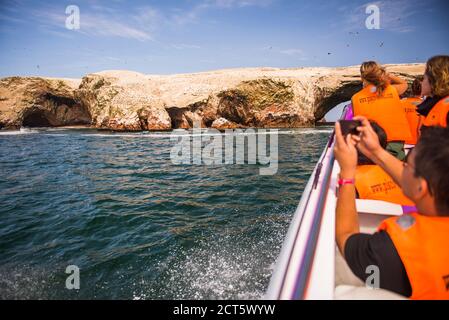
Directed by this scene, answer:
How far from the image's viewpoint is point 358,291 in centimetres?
203

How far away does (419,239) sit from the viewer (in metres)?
1.64

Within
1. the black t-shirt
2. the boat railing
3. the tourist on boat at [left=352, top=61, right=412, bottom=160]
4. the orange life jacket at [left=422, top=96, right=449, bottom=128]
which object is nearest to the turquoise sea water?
the boat railing

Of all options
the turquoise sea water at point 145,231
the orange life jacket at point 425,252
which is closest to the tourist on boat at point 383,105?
the turquoise sea water at point 145,231

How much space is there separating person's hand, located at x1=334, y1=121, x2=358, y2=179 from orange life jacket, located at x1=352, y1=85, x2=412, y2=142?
258 centimetres

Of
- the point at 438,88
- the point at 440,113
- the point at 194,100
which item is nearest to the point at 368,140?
the point at 440,113

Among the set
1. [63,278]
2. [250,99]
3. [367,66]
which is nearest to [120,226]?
[63,278]

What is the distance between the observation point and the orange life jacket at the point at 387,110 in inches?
167

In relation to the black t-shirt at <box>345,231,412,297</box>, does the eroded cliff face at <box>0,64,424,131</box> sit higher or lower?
higher

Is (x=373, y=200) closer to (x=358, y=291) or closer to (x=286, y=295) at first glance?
(x=358, y=291)

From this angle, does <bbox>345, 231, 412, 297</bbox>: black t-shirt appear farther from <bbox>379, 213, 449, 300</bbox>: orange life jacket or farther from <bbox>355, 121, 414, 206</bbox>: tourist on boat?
<bbox>355, 121, 414, 206</bbox>: tourist on boat

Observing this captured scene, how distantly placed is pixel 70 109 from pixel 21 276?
5455 cm

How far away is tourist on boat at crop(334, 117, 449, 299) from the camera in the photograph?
1561 millimetres

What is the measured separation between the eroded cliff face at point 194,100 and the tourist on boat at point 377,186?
35.2m

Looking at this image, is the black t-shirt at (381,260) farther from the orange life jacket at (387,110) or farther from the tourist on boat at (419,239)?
the orange life jacket at (387,110)
